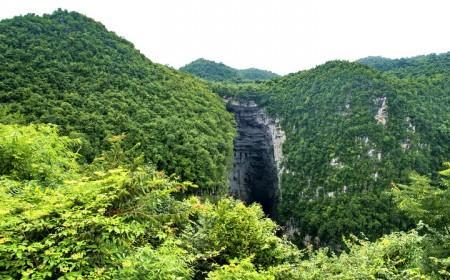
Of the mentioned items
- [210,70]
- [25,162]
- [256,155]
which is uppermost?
[210,70]

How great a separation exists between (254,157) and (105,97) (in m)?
20.0

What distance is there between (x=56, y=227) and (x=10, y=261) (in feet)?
2.29

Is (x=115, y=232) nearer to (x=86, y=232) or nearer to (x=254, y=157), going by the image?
(x=86, y=232)

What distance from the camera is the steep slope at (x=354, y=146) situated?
32781 millimetres

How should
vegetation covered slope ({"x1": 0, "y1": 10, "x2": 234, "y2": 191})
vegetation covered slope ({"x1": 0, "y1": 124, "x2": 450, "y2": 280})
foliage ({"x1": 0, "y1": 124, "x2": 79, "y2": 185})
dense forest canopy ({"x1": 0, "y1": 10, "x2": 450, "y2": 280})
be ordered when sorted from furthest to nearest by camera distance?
vegetation covered slope ({"x1": 0, "y1": 10, "x2": 234, "y2": 191}) → foliage ({"x1": 0, "y1": 124, "x2": 79, "y2": 185}) → dense forest canopy ({"x1": 0, "y1": 10, "x2": 450, "y2": 280}) → vegetation covered slope ({"x1": 0, "y1": 124, "x2": 450, "y2": 280})

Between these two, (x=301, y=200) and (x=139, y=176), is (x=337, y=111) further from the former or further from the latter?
(x=139, y=176)

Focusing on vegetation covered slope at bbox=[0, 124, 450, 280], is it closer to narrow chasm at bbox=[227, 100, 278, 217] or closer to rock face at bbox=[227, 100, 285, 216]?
rock face at bbox=[227, 100, 285, 216]

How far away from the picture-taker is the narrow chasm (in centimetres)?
4281

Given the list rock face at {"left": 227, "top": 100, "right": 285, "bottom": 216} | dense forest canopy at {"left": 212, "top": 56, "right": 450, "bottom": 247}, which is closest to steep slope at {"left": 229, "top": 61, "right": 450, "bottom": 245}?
dense forest canopy at {"left": 212, "top": 56, "right": 450, "bottom": 247}

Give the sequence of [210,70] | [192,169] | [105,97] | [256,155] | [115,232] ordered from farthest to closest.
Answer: [210,70] < [256,155] < [105,97] < [192,169] < [115,232]

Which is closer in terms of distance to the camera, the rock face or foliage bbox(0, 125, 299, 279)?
foliage bbox(0, 125, 299, 279)

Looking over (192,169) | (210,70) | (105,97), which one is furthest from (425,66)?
(105,97)

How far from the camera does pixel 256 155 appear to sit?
46.3m

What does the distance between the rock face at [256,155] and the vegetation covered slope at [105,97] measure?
4.75 m
